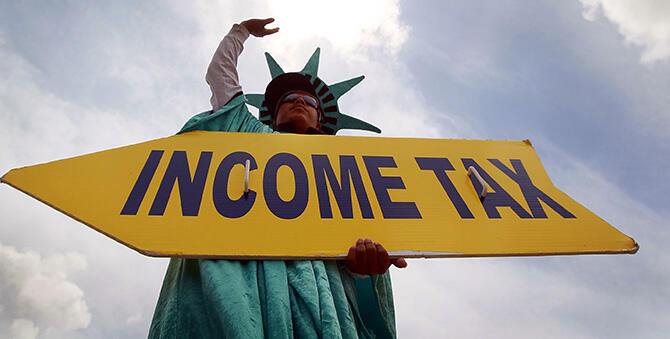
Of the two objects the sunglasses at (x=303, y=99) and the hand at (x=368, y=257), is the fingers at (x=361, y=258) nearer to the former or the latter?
the hand at (x=368, y=257)

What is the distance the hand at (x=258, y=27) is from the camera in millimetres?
3057

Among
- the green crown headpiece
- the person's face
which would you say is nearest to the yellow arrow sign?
the person's face

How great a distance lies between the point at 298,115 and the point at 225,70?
649 millimetres

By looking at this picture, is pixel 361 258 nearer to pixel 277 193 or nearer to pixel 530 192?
pixel 277 193

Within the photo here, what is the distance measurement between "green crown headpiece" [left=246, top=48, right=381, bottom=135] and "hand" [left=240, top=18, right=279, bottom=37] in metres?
0.38

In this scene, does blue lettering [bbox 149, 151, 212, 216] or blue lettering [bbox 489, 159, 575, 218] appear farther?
A: blue lettering [bbox 489, 159, 575, 218]

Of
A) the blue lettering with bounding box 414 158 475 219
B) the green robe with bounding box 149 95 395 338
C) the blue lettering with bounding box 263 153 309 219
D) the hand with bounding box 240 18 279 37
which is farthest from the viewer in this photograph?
the hand with bounding box 240 18 279 37

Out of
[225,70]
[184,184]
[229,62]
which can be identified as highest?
[229,62]

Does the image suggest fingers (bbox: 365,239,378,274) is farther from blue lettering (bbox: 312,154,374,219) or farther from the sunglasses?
the sunglasses

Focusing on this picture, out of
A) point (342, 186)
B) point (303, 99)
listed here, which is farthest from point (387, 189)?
point (303, 99)

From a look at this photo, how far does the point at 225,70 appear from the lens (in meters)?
2.71

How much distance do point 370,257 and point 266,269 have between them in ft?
1.38

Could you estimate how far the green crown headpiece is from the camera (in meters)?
3.29

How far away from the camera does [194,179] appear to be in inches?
67.3
